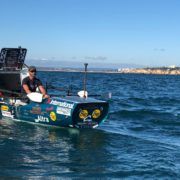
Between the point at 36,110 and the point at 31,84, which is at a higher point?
the point at 31,84

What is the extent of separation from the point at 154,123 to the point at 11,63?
24.4ft

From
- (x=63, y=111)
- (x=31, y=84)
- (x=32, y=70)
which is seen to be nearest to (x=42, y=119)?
(x=63, y=111)

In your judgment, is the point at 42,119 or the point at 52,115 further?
the point at 42,119

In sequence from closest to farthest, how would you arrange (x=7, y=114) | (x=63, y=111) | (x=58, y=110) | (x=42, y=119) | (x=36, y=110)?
(x=63, y=111) → (x=58, y=110) → (x=42, y=119) → (x=36, y=110) → (x=7, y=114)

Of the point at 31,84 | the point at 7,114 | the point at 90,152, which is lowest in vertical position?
the point at 90,152

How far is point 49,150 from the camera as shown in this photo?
1323cm

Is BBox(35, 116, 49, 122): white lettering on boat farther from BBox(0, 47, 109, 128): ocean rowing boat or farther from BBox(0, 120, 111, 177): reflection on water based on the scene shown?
BBox(0, 120, 111, 177): reflection on water

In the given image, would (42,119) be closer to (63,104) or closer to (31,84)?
(63,104)

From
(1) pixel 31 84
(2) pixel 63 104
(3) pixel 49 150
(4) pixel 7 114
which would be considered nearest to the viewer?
(3) pixel 49 150

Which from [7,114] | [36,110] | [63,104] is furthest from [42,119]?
[7,114]

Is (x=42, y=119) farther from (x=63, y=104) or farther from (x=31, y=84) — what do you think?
(x=31, y=84)

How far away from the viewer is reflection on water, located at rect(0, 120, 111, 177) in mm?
11133

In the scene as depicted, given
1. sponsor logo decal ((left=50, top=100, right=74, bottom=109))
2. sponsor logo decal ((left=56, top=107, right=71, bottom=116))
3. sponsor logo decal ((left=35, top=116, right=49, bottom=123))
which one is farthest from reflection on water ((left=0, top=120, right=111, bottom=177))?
sponsor logo decal ((left=50, top=100, right=74, bottom=109))

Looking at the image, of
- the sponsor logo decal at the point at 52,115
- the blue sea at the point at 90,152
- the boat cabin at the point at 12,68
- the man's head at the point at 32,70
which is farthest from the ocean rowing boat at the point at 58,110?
the boat cabin at the point at 12,68
